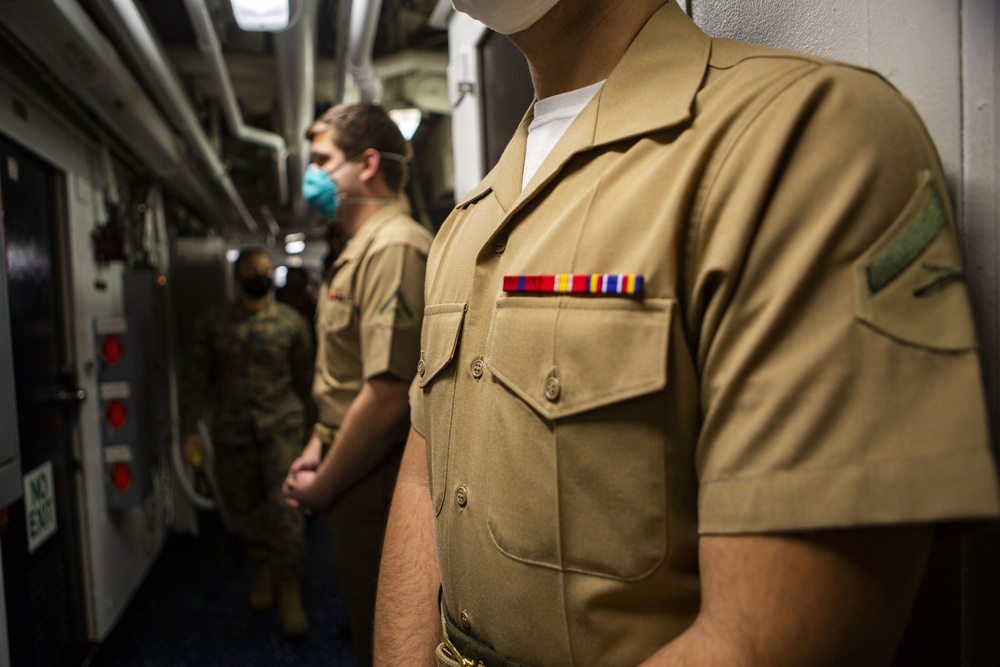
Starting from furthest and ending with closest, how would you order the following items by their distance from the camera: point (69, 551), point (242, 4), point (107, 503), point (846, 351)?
point (107, 503) < point (69, 551) < point (242, 4) < point (846, 351)

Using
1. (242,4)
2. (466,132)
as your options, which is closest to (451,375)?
(466,132)

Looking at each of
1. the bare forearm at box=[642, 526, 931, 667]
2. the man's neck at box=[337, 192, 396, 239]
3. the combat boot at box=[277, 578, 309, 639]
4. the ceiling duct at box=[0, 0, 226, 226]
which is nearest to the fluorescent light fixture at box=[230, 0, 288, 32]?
the ceiling duct at box=[0, 0, 226, 226]

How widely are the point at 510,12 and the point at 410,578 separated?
0.73 m

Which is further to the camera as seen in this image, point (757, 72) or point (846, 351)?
point (757, 72)

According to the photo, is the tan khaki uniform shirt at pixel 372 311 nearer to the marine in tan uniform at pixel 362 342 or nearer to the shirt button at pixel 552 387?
the marine in tan uniform at pixel 362 342

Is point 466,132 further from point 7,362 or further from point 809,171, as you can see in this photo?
point 809,171

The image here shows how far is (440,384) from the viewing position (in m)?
0.79

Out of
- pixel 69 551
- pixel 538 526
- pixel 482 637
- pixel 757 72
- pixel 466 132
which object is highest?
pixel 466 132

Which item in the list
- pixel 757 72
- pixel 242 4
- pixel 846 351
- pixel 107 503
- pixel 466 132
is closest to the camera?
pixel 846 351

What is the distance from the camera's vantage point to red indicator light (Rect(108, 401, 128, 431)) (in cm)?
287

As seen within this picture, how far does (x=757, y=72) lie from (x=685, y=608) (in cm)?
48

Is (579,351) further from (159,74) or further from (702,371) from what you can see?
(159,74)

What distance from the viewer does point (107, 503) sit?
2912 millimetres

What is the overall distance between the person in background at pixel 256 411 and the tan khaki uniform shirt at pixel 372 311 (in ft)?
4.74
